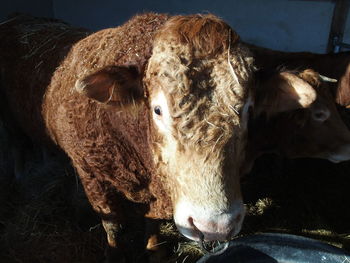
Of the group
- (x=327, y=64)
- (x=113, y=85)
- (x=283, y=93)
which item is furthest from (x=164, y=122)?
(x=327, y=64)

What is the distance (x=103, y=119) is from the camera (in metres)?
2.37

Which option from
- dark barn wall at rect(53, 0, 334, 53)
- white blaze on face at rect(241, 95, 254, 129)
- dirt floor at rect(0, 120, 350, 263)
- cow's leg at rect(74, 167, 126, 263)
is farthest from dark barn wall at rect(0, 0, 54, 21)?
white blaze on face at rect(241, 95, 254, 129)

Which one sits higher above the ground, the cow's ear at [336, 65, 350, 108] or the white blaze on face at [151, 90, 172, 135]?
the white blaze on face at [151, 90, 172, 135]

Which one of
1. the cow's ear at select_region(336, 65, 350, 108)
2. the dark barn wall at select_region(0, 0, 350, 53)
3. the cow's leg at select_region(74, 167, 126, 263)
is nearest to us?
the cow's leg at select_region(74, 167, 126, 263)

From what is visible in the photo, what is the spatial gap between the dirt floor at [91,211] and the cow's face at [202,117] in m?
1.32

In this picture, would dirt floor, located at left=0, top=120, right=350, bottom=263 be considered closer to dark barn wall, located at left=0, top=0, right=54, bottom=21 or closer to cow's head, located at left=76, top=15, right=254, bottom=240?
cow's head, located at left=76, top=15, right=254, bottom=240

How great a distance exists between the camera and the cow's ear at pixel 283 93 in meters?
2.13

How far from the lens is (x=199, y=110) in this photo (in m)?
1.82

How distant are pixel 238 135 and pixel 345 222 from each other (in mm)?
2219

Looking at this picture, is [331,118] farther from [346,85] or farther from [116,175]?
[116,175]

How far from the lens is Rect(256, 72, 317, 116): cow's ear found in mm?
2131

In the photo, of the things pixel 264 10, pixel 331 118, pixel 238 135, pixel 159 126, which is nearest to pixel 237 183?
pixel 238 135

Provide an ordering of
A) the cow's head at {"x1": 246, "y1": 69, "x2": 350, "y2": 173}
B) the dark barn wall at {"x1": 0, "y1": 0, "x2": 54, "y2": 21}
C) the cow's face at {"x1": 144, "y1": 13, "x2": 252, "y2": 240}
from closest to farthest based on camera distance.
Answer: the cow's face at {"x1": 144, "y1": 13, "x2": 252, "y2": 240}
the cow's head at {"x1": 246, "y1": 69, "x2": 350, "y2": 173}
the dark barn wall at {"x1": 0, "y1": 0, "x2": 54, "y2": 21}

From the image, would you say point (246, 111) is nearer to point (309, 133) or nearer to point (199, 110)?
point (199, 110)
